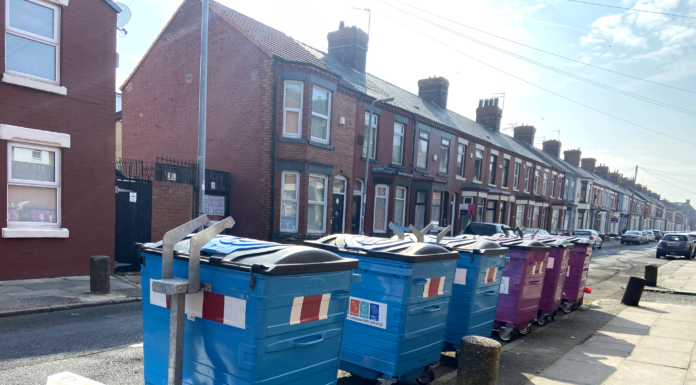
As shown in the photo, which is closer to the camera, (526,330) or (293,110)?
(526,330)

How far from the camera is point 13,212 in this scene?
8.72 meters

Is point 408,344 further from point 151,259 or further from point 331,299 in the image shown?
point 151,259

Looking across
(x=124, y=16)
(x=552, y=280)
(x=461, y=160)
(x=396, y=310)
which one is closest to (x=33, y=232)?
(x=124, y=16)

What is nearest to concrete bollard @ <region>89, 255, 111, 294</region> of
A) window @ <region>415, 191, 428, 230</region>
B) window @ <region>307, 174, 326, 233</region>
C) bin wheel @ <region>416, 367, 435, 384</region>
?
bin wheel @ <region>416, 367, 435, 384</region>

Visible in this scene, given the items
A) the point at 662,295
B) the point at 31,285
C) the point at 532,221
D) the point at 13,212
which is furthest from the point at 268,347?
the point at 532,221

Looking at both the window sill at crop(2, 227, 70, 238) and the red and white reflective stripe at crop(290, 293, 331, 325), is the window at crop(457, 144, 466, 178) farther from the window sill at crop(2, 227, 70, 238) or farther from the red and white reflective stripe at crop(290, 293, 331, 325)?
the red and white reflective stripe at crop(290, 293, 331, 325)

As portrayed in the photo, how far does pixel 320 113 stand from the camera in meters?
15.1

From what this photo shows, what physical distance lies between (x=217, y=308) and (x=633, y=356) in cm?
583

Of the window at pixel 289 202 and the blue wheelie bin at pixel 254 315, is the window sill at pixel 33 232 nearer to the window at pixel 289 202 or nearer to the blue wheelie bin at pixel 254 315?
the window at pixel 289 202

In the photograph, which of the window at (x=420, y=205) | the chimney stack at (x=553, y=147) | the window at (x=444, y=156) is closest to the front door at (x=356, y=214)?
the window at (x=420, y=205)

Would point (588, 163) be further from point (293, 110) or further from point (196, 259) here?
point (196, 259)

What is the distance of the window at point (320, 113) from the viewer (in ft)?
48.7

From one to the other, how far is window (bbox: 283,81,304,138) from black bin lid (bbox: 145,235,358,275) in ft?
36.4

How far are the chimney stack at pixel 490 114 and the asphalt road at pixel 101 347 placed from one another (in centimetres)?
2615
